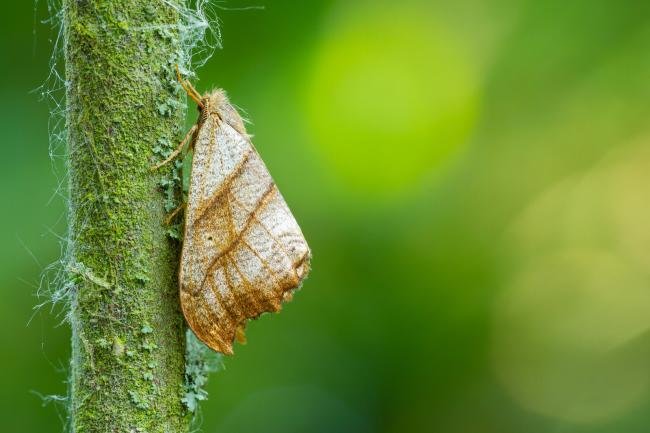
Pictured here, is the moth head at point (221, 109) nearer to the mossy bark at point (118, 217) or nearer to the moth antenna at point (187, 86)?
the moth antenna at point (187, 86)

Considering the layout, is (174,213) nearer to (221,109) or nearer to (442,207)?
(221,109)

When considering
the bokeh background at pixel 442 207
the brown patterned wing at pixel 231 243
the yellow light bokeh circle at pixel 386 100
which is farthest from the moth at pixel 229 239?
the yellow light bokeh circle at pixel 386 100

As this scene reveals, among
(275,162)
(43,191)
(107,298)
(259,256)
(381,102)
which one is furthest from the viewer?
(381,102)

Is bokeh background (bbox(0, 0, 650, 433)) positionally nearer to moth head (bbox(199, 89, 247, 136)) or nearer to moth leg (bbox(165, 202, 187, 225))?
moth head (bbox(199, 89, 247, 136))

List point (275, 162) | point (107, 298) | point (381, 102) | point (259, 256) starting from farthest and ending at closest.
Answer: point (381, 102)
point (275, 162)
point (259, 256)
point (107, 298)

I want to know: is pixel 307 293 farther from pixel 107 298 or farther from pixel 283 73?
pixel 107 298

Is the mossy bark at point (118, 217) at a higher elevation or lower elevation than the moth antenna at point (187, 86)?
lower

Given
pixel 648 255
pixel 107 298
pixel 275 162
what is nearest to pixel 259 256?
pixel 107 298
